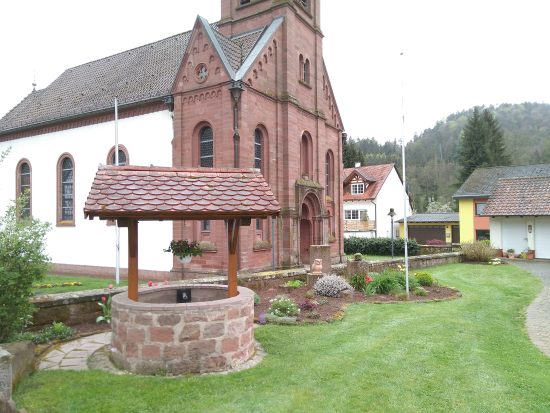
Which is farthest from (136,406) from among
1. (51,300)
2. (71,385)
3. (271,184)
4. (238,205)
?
(271,184)

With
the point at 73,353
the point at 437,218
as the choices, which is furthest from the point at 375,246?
the point at 73,353

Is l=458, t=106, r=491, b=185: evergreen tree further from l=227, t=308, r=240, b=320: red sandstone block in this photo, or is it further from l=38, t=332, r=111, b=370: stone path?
l=38, t=332, r=111, b=370: stone path

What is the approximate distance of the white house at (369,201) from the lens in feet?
134

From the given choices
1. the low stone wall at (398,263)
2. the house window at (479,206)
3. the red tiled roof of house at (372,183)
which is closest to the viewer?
A: the low stone wall at (398,263)

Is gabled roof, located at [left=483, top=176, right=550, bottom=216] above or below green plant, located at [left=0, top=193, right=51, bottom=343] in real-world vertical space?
above

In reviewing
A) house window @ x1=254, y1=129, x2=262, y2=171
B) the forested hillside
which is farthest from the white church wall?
the forested hillside

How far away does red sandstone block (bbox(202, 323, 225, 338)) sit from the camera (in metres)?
6.20

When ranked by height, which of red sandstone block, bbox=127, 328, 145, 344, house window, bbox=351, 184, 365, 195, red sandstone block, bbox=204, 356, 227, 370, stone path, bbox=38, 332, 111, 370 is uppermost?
house window, bbox=351, 184, 365, 195

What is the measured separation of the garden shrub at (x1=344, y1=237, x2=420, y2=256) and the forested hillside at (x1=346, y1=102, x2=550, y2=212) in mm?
27444

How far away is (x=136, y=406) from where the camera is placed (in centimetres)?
499

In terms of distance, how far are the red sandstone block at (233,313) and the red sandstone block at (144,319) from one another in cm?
118

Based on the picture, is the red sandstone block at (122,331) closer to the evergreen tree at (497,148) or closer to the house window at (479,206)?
the house window at (479,206)

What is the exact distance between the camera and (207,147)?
1694 cm

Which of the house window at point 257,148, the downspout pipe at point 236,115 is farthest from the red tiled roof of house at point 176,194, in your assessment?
the house window at point 257,148
